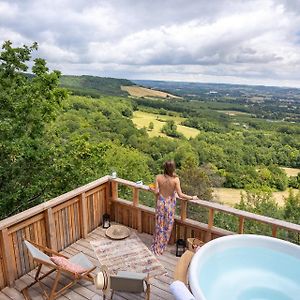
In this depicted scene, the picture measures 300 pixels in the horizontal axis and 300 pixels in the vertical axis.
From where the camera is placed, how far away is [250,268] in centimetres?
430

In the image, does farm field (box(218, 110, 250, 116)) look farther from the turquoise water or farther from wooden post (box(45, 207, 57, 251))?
wooden post (box(45, 207, 57, 251))

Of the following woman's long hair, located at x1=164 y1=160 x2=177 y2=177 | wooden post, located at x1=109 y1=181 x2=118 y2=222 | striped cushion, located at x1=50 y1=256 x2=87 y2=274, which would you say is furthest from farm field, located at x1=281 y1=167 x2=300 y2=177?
striped cushion, located at x1=50 y1=256 x2=87 y2=274

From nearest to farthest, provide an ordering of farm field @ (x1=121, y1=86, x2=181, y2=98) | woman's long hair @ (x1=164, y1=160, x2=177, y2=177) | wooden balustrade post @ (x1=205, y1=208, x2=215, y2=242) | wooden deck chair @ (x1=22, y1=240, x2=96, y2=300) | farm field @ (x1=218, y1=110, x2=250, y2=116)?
wooden deck chair @ (x1=22, y1=240, x2=96, y2=300), woman's long hair @ (x1=164, y1=160, x2=177, y2=177), wooden balustrade post @ (x1=205, y1=208, x2=215, y2=242), farm field @ (x1=218, y1=110, x2=250, y2=116), farm field @ (x1=121, y1=86, x2=181, y2=98)

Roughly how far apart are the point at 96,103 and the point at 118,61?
1387cm

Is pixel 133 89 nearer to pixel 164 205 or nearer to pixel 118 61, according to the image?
pixel 118 61

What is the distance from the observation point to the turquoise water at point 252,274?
153 inches

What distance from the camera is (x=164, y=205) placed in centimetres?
452

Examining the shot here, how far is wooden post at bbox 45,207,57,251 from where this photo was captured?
4379mm

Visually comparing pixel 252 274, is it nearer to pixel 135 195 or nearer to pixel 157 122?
pixel 135 195

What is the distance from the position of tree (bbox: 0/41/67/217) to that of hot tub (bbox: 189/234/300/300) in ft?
15.5

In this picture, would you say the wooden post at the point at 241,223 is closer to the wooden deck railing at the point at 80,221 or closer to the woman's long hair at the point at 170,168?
the wooden deck railing at the point at 80,221

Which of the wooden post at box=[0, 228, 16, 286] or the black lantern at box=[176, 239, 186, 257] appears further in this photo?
the black lantern at box=[176, 239, 186, 257]

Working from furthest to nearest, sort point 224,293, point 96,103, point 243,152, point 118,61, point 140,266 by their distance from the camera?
point 243,152, point 96,103, point 118,61, point 140,266, point 224,293

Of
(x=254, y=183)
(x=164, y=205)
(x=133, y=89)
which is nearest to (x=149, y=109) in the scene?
(x=133, y=89)
